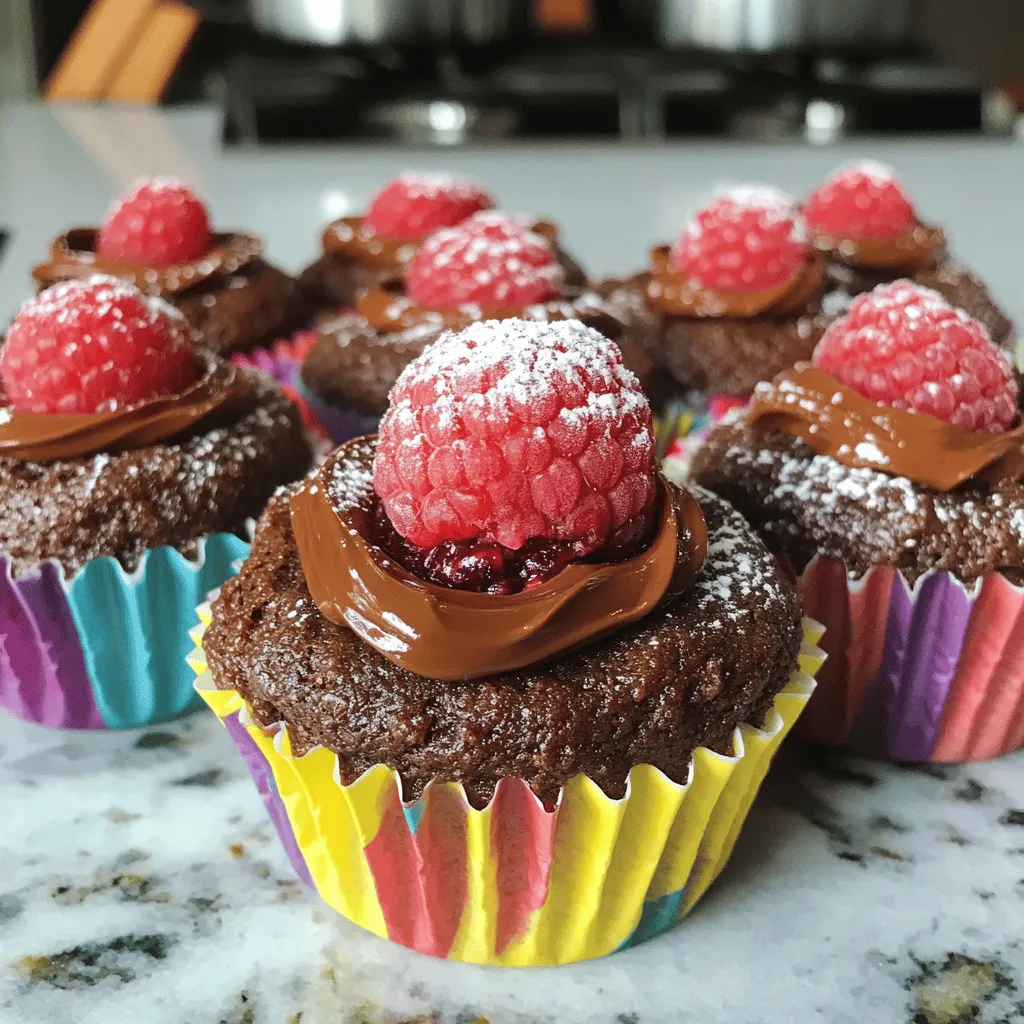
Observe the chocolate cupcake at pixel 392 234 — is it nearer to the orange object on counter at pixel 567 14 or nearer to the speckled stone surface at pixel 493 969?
the speckled stone surface at pixel 493 969

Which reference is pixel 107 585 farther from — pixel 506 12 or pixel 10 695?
pixel 506 12

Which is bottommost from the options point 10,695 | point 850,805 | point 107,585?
point 850,805

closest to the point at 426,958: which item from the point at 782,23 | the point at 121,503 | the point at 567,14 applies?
the point at 121,503

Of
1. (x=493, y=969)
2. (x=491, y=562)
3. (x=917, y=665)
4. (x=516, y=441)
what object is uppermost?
(x=516, y=441)

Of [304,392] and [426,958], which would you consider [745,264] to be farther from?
[426,958]

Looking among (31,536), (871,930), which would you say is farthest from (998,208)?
(31,536)

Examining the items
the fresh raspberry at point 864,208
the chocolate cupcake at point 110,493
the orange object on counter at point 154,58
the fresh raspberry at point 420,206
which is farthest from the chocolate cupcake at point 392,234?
the orange object on counter at point 154,58

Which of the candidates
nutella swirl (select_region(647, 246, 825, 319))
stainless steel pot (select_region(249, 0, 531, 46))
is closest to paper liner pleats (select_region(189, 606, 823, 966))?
nutella swirl (select_region(647, 246, 825, 319))
